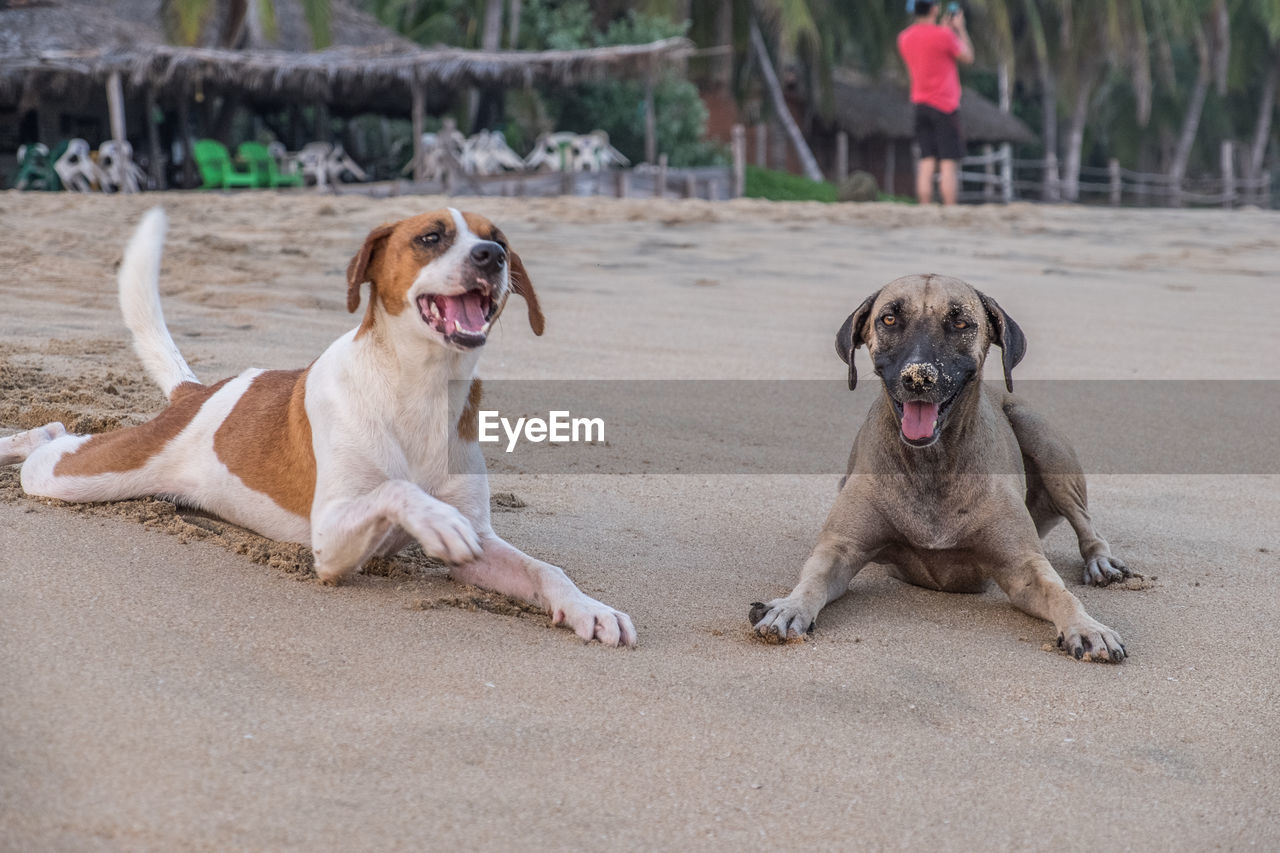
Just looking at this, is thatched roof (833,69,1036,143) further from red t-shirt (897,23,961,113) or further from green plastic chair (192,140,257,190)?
red t-shirt (897,23,961,113)

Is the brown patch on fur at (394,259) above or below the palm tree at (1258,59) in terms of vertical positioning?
below

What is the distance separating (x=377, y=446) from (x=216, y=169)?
63.4 feet

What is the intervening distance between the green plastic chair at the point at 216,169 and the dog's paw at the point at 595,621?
19.3 m

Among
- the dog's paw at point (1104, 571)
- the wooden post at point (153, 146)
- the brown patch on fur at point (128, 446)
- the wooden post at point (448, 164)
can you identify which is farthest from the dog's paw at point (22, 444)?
the wooden post at point (153, 146)

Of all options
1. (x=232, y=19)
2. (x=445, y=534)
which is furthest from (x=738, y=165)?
(x=445, y=534)

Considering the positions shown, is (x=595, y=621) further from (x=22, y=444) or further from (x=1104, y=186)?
(x=1104, y=186)

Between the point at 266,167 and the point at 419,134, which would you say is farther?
the point at 266,167

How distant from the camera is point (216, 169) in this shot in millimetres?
21125

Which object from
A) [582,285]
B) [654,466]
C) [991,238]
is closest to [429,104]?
[991,238]

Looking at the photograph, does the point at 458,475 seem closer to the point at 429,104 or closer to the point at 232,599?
the point at 232,599

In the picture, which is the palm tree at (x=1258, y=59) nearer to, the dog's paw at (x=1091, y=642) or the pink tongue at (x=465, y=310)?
the dog's paw at (x=1091, y=642)

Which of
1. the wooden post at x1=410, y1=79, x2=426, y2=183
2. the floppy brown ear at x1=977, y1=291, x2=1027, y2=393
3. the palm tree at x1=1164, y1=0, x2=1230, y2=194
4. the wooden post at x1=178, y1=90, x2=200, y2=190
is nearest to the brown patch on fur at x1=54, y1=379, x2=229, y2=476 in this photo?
the floppy brown ear at x1=977, y1=291, x2=1027, y2=393

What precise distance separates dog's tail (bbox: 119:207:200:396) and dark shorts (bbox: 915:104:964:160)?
11.2m

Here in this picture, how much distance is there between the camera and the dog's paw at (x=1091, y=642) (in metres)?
3.17
